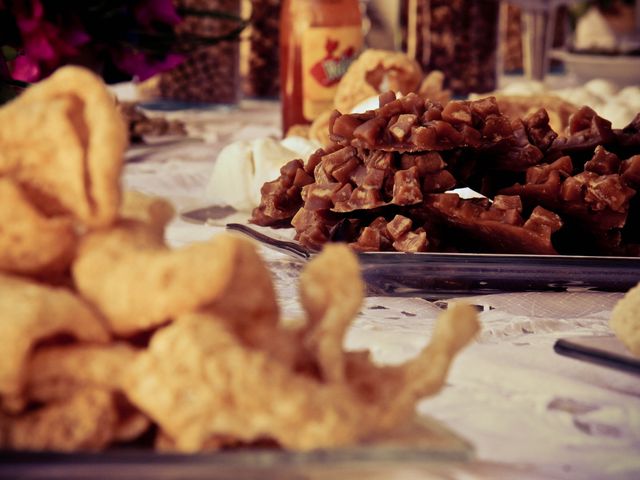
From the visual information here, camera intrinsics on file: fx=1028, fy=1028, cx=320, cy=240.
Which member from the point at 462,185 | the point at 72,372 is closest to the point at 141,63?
the point at 462,185

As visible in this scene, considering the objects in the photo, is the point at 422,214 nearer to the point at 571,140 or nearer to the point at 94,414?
the point at 571,140

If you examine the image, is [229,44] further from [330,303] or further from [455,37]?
[330,303]

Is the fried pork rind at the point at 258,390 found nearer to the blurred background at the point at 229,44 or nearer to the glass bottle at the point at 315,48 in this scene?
the blurred background at the point at 229,44

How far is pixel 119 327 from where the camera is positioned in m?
0.38

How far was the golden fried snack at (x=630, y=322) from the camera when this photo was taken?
1.72 ft

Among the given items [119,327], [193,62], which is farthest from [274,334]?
[193,62]

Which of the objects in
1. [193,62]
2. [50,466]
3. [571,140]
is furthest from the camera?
[193,62]

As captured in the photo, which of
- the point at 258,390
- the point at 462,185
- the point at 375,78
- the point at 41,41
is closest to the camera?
the point at 258,390

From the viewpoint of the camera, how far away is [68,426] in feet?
1.18

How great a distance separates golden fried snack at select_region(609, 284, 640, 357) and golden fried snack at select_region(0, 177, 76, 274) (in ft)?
0.95

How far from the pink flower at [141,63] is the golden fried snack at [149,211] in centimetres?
101

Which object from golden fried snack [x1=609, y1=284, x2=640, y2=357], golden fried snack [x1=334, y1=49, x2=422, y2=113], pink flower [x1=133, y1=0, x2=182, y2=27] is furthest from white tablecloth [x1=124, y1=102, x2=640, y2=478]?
pink flower [x1=133, y1=0, x2=182, y2=27]

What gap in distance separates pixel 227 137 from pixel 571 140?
99 cm

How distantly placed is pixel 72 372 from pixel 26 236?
6 centimetres
